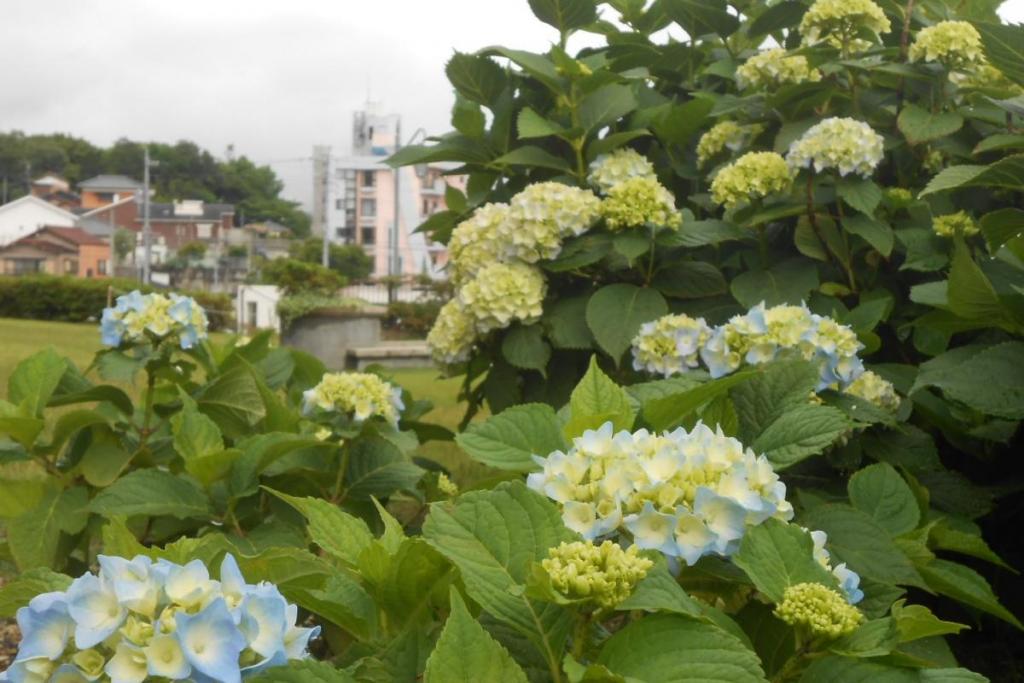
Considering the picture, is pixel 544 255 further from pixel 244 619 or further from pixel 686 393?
pixel 244 619

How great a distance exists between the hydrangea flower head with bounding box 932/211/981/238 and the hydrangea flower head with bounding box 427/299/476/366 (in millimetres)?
853

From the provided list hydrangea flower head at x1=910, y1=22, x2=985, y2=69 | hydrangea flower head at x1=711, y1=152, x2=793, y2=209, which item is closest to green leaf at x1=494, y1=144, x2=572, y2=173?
hydrangea flower head at x1=711, y1=152, x2=793, y2=209

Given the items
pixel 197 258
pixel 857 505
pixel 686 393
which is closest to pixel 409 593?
pixel 686 393

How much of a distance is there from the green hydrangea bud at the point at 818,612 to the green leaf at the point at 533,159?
154 centimetres

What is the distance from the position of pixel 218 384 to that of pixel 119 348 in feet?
0.70

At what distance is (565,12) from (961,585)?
5.05 ft

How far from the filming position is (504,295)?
1971 millimetres

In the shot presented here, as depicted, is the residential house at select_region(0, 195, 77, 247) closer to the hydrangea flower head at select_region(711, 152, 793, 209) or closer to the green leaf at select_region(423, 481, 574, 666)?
the hydrangea flower head at select_region(711, 152, 793, 209)

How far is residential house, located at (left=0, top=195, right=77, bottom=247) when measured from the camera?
4741 centimetres

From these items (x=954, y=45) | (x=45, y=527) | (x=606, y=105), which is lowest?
(x=45, y=527)

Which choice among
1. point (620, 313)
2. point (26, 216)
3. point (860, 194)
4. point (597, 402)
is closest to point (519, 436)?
point (597, 402)

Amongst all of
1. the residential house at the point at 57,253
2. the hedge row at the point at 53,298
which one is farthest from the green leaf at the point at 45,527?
the residential house at the point at 57,253

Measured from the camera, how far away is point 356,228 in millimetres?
72812

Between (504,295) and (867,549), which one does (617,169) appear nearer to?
(504,295)
